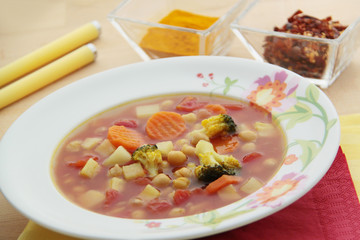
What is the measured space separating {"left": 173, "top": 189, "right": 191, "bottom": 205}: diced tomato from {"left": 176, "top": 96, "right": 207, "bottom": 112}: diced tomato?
2.30 ft

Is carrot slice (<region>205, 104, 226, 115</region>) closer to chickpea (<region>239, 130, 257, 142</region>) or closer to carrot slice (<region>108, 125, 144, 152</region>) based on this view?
chickpea (<region>239, 130, 257, 142</region>)

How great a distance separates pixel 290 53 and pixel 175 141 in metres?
1.09

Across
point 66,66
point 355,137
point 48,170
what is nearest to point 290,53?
point 355,137

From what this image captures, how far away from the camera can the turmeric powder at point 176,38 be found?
3443 mm

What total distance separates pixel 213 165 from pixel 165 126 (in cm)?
50

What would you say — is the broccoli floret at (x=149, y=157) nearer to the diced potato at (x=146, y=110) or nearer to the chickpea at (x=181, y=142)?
the chickpea at (x=181, y=142)

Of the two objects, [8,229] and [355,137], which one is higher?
[8,229]

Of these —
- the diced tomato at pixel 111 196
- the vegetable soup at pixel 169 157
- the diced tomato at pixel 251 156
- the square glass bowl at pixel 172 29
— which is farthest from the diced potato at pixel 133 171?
the square glass bowl at pixel 172 29

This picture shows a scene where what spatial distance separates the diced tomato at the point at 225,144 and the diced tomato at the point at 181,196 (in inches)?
13.0

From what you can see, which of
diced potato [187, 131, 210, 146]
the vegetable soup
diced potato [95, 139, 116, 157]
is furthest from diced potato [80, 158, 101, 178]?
diced potato [187, 131, 210, 146]

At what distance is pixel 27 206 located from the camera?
2.04 metres

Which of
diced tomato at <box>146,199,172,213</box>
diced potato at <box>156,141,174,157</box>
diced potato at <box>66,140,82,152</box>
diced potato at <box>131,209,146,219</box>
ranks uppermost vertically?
diced potato at <box>66,140,82,152</box>

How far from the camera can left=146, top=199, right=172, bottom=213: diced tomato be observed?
2168 millimetres

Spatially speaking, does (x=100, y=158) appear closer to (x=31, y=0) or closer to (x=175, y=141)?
(x=175, y=141)
